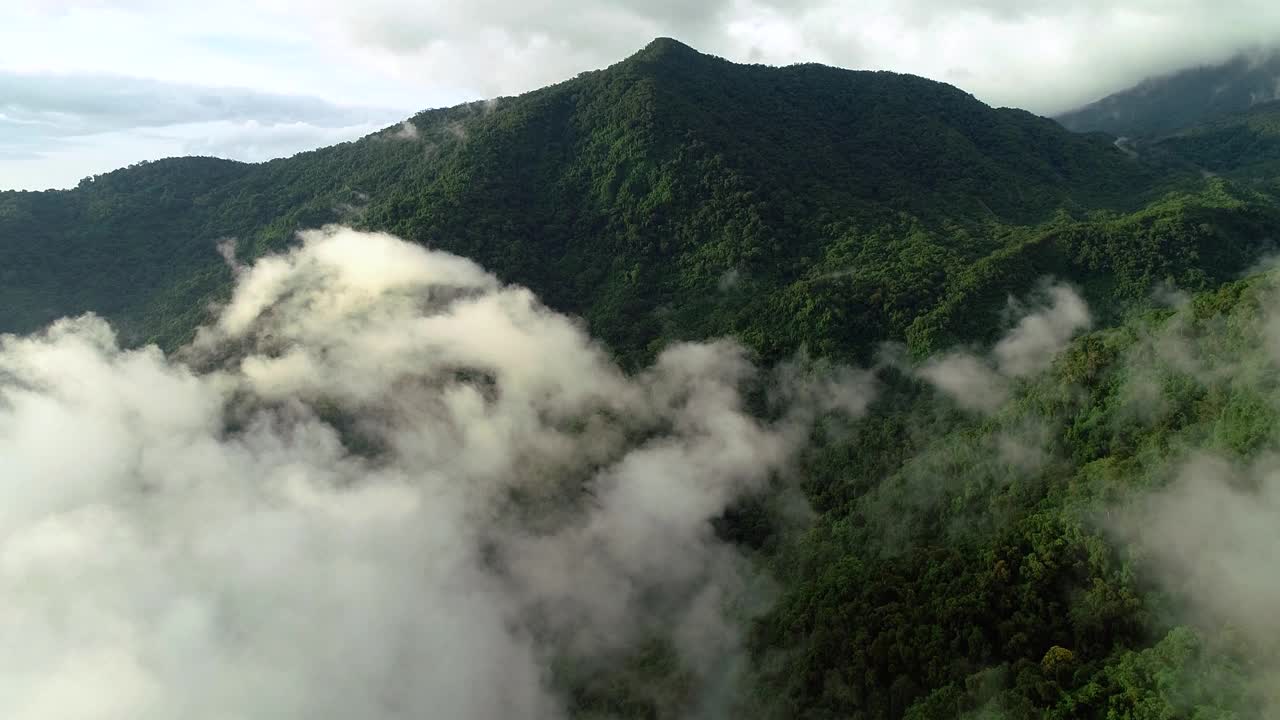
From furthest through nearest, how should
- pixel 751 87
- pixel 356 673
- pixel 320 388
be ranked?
pixel 751 87 < pixel 320 388 < pixel 356 673

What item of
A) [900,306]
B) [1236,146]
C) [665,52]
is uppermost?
[665,52]

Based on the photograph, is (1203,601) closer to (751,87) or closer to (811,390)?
(811,390)

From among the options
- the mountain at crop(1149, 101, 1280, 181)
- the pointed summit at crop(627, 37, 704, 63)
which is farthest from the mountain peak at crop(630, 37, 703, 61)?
the mountain at crop(1149, 101, 1280, 181)

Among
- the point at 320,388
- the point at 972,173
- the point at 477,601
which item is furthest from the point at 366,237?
the point at 972,173

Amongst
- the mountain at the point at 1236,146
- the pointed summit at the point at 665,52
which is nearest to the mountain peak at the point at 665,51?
the pointed summit at the point at 665,52

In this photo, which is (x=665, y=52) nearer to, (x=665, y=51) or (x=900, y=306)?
(x=665, y=51)

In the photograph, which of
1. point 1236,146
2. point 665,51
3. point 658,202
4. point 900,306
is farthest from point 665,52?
point 1236,146

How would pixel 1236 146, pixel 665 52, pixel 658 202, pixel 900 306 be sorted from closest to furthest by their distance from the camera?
1. pixel 900 306
2. pixel 658 202
3. pixel 665 52
4. pixel 1236 146

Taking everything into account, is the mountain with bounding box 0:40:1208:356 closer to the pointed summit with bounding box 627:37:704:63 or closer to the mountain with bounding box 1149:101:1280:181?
the pointed summit with bounding box 627:37:704:63

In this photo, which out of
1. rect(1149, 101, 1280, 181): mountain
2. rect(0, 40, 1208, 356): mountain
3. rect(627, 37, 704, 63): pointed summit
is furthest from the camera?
rect(1149, 101, 1280, 181): mountain
